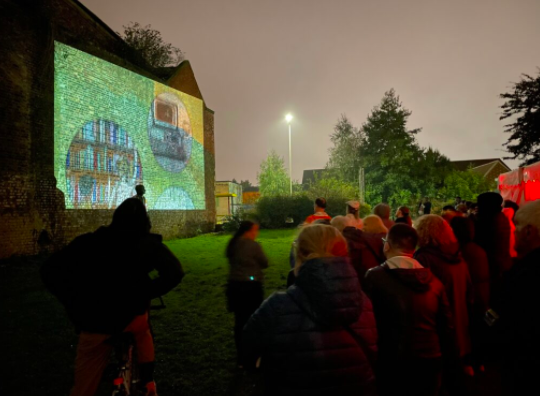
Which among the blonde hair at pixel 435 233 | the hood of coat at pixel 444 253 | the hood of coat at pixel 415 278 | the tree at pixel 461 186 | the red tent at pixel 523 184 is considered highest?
the tree at pixel 461 186

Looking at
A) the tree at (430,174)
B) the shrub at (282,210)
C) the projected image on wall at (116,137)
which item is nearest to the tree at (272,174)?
the tree at (430,174)

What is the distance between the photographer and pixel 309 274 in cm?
209

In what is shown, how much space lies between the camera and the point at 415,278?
9.18 ft

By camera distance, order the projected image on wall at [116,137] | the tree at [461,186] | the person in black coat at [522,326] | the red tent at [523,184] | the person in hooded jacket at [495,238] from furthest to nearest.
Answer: the tree at [461,186], the projected image on wall at [116,137], the red tent at [523,184], the person in hooded jacket at [495,238], the person in black coat at [522,326]

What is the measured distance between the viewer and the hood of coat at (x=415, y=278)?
2.79 metres

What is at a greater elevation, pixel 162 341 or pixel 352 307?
pixel 352 307

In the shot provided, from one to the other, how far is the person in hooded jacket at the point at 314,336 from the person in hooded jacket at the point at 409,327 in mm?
747

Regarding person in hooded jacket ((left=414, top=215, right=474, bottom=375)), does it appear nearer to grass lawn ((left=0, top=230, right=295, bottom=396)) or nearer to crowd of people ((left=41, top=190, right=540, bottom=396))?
crowd of people ((left=41, top=190, right=540, bottom=396))

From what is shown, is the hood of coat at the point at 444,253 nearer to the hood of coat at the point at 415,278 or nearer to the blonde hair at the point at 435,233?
the blonde hair at the point at 435,233

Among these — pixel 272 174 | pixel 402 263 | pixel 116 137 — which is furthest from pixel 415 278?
pixel 272 174

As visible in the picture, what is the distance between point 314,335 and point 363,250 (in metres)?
2.82

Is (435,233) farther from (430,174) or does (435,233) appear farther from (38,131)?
(430,174)

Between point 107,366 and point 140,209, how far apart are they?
1.26 meters

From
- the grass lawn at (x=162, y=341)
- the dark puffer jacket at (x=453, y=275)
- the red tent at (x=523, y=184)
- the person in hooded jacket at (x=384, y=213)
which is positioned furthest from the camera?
the red tent at (x=523, y=184)
